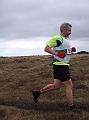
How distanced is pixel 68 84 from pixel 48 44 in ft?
Result: 4.36

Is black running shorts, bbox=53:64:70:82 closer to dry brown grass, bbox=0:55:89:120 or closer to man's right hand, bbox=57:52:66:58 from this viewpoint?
man's right hand, bbox=57:52:66:58

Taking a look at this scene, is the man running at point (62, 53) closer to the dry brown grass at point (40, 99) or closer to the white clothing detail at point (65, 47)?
the white clothing detail at point (65, 47)

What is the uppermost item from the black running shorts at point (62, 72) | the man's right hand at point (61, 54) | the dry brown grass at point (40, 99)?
the man's right hand at point (61, 54)

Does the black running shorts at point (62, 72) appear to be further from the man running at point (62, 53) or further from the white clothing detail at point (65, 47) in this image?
the white clothing detail at point (65, 47)

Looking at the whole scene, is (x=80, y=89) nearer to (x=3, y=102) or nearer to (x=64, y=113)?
(x=3, y=102)

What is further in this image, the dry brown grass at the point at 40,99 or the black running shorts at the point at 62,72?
the black running shorts at the point at 62,72

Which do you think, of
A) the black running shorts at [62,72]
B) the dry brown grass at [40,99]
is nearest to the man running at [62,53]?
the black running shorts at [62,72]

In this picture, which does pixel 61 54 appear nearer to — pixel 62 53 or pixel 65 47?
pixel 62 53

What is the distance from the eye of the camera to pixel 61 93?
52.7 feet

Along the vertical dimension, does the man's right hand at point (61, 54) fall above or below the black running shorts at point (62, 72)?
above

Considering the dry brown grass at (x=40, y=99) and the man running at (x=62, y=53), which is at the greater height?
the man running at (x=62, y=53)

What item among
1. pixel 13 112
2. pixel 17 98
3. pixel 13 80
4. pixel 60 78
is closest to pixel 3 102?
pixel 17 98

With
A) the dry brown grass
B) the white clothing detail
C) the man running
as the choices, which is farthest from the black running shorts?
the dry brown grass

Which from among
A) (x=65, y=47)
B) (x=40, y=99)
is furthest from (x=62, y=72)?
(x=40, y=99)
